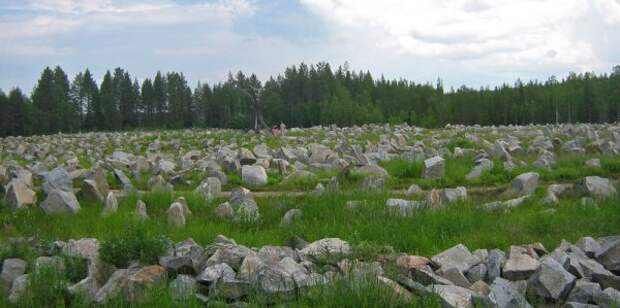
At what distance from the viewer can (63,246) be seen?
6887 millimetres

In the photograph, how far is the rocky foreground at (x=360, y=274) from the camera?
16.3 ft

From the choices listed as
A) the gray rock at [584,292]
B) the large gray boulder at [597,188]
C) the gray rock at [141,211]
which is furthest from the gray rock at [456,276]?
the gray rock at [141,211]

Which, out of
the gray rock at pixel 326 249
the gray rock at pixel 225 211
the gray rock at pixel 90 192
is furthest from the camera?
the gray rock at pixel 90 192

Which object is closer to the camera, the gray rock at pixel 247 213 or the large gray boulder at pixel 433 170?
the gray rock at pixel 247 213

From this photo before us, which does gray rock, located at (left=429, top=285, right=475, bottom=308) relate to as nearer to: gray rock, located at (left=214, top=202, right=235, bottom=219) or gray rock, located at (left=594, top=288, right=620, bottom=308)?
gray rock, located at (left=594, top=288, right=620, bottom=308)

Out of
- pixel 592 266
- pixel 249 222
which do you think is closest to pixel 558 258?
pixel 592 266

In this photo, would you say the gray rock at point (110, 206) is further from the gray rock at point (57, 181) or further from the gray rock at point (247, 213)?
the gray rock at point (247, 213)

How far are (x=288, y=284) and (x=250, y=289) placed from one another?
0.31m

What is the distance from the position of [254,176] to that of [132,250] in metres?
5.57

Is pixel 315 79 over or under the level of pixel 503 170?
over

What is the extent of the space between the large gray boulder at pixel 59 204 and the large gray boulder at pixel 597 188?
24.0 feet

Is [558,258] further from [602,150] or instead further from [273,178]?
[602,150]

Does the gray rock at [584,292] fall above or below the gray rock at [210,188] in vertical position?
below

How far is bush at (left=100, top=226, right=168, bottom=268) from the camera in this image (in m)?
6.25
